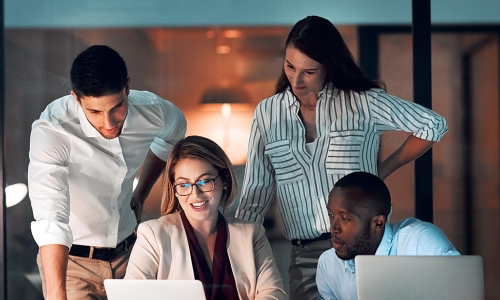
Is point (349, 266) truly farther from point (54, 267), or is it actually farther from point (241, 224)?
point (54, 267)

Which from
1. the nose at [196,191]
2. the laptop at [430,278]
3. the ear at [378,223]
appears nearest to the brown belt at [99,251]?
the nose at [196,191]

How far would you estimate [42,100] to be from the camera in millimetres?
3496

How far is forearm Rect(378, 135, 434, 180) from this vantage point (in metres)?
3.28

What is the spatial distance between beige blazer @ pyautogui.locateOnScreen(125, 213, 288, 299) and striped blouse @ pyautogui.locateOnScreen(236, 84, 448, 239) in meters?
0.39

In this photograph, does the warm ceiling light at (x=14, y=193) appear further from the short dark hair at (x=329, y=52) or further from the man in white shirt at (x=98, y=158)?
the short dark hair at (x=329, y=52)

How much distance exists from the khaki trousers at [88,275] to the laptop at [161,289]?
1199mm

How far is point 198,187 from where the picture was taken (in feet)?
9.70

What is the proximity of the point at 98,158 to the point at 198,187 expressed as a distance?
686 millimetres

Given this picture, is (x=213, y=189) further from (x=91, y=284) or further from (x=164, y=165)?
(x=91, y=284)

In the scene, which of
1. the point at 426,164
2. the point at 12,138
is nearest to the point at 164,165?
the point at 12,138

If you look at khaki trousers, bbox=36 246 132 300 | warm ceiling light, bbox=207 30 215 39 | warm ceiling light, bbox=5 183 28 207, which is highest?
warm ceiling light, bbox=207 30 215 39

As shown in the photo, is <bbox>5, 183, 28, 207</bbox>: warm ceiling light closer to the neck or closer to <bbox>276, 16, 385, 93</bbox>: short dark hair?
the neck

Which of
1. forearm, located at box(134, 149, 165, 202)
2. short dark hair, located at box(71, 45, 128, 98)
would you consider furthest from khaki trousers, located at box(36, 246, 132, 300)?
short dark hair, located at box(71, 45, 128, 98)

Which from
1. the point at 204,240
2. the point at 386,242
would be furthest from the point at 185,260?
the point at 386,242
